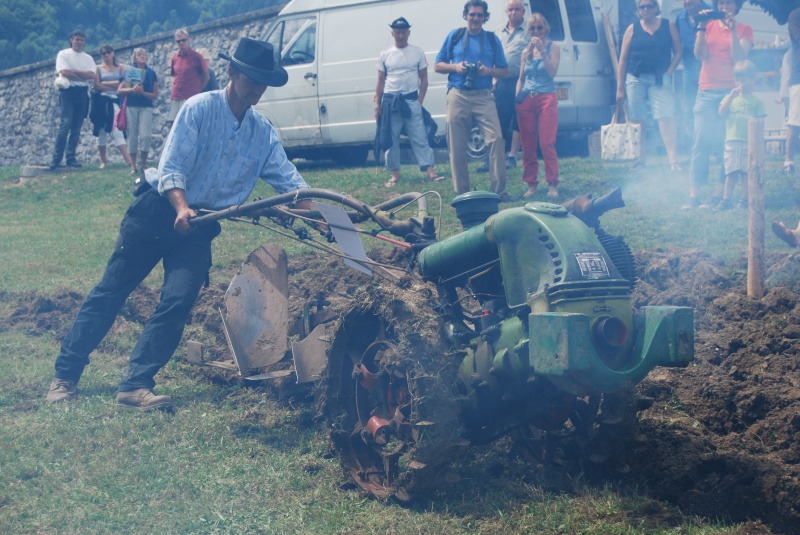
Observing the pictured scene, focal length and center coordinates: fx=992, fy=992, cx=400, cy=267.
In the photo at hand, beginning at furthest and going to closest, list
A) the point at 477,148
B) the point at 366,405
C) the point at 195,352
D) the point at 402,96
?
the point at 477,148 < the point at 402,96 < the point at 195,352 < the point at 366,405

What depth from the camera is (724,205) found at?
9.77 meters

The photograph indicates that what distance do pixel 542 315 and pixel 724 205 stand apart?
254 inches

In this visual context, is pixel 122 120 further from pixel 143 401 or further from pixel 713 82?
pixel 143 401

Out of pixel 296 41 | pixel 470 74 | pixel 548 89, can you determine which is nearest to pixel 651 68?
pixel 548 89

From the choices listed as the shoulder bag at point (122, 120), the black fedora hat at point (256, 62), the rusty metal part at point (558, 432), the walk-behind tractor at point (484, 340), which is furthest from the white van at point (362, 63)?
the rusty metal part at point (558, 432)

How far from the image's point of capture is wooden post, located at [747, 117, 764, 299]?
6719mm

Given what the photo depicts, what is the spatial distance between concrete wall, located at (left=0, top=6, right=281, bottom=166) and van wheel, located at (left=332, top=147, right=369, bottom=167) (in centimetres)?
506

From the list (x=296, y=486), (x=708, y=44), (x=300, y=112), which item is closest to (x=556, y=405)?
(x=296, y=486)

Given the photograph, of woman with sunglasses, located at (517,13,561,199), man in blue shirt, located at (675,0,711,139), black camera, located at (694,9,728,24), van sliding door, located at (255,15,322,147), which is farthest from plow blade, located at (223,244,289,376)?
van sliding door, located at (255,15,322,147)

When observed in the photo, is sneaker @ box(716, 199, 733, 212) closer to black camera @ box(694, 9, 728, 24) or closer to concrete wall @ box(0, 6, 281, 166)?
black camera @ box(694, 9, 728, 24)

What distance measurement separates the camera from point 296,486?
15.9 ft

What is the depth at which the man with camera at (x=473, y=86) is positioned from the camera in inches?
404

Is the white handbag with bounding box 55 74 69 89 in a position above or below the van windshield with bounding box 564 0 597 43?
below

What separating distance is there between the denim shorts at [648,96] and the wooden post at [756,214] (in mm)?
4480
